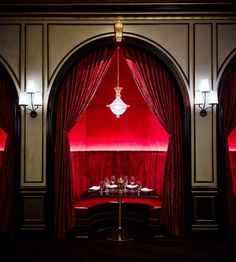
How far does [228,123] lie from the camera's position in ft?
13.4

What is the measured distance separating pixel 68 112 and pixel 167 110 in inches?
42.9

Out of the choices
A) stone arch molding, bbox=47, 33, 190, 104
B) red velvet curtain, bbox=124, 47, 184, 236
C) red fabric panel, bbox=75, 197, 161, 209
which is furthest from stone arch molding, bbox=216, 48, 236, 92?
red fabric panel, bbox=75, 197, 161, 209

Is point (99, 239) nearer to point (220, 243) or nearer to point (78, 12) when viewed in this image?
point (220, 243)

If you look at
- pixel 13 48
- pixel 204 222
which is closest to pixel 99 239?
pixel 204 222

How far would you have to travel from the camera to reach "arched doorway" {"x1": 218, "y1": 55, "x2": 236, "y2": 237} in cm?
398

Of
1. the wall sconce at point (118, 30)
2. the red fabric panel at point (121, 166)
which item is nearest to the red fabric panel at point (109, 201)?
the red fabric panel at point (121, 166)

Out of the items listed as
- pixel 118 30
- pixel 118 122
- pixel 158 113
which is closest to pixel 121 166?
pixel 118 122

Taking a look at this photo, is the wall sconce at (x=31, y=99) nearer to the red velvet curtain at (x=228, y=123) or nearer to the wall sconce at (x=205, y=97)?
the wall sconce at (x=205, y=97)

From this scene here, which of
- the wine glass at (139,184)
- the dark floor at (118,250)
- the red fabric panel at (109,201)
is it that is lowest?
the dark floor at (118,250)

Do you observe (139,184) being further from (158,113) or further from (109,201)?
(158,113)

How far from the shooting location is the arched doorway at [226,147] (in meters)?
3.98

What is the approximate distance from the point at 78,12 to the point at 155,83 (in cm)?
113

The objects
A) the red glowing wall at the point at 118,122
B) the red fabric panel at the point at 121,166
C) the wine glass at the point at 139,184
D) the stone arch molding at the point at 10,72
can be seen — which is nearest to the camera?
the stone arch molding at the point at 10,72

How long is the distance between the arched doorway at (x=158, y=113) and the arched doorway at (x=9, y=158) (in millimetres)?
365
